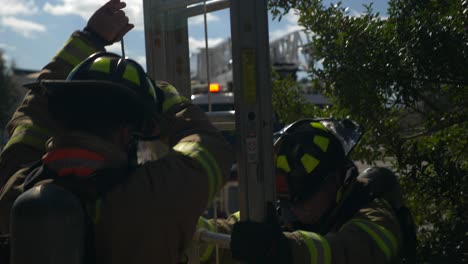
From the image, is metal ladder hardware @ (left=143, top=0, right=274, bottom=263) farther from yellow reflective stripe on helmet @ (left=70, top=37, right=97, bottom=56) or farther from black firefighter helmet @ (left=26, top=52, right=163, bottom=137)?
yellow reflective stripe on helmet @ (left=70, top=37, right=97, bottom=56)

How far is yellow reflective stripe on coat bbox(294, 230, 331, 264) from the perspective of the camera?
185cm

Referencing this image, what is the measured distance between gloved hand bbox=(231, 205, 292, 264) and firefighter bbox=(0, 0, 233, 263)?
0.14 meters

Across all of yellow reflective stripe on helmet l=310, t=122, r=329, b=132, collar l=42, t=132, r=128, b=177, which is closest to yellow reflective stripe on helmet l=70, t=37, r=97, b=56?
collar l=42, t=132, r=128, b=177

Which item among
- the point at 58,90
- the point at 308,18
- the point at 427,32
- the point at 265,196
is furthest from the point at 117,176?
the point at 308,18

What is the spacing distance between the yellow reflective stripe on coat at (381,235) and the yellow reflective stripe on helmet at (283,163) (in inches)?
11.2

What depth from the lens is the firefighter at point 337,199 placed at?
6.49ft

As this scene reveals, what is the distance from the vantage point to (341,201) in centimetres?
220

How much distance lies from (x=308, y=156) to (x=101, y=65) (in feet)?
2.64

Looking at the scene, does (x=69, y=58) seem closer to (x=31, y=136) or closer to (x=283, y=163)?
(x=31, y=136)

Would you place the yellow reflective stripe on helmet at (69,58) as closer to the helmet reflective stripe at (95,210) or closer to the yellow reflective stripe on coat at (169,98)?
the yellow reflective stripe on coat at (169,98)

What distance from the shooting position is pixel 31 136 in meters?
2.03

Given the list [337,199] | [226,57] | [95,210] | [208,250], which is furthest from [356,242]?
[226,57]

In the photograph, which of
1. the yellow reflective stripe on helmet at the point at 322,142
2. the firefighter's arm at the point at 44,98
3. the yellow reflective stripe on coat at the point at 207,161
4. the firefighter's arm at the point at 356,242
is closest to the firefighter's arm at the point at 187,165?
the yellow reflective stripe on coat at the point at 207,161

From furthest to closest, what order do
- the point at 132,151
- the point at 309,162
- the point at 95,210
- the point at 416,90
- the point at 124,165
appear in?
the point at 416,90
the point at 309,162
the point at 132,151
the point at 124,165
the point at 95,210
